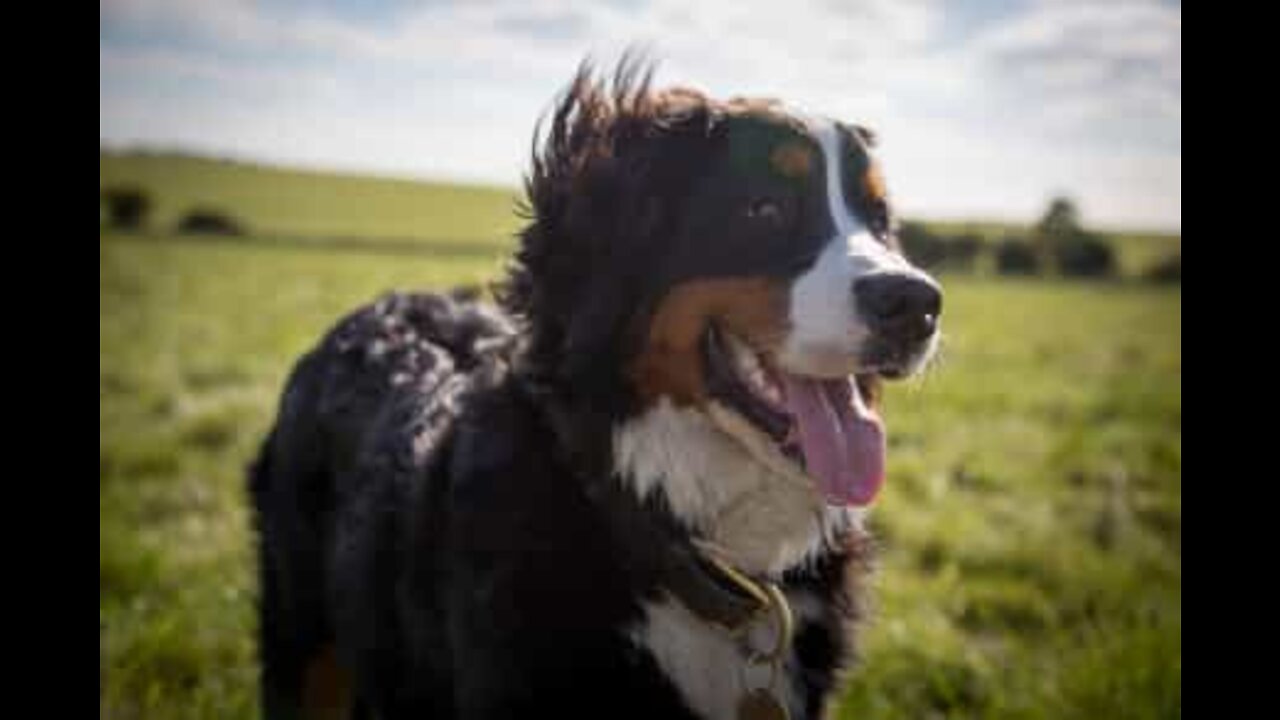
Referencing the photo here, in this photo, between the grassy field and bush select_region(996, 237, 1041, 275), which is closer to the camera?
the grassy field

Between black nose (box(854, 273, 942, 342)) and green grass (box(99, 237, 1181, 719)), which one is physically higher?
black nose (box(854, 273, 942, 342))

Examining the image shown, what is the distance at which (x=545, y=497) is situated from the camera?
8.07ft

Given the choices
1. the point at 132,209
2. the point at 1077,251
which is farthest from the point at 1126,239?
the point at 132,209

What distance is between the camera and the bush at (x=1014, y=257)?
310 inches

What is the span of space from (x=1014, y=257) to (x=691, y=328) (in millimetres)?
6959

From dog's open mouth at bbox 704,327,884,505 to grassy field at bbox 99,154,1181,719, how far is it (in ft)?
1.25

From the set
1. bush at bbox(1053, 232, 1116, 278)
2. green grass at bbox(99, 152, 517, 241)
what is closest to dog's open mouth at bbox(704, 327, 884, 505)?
bush at bbox(1053, 232, 1116, 278)

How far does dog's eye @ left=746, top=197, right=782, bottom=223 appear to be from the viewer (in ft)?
8.42

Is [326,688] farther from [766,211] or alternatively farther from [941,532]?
[941,532]

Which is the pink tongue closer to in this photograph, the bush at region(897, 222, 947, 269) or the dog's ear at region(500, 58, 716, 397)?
the dog's ear at region(500, 58, 716, 397)

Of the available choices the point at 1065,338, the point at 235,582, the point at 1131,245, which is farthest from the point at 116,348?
the point at 1065,338
